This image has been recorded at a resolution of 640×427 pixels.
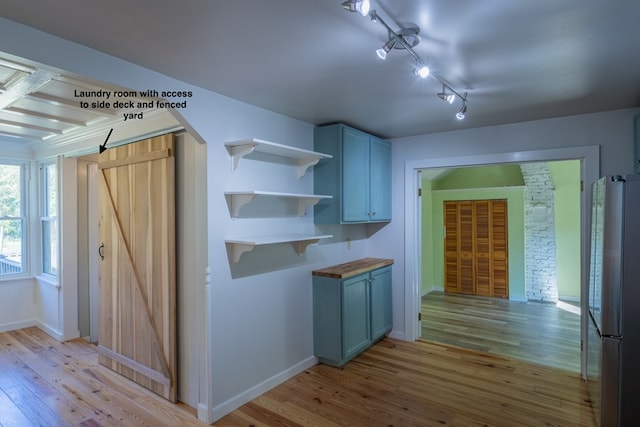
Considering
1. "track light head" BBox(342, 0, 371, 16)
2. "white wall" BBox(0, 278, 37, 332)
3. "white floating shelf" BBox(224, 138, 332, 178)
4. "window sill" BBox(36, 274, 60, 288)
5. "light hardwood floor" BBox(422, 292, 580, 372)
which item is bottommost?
"light hardwood floor" BBox(422, 292, 580, 372)

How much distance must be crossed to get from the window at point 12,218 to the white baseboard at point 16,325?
0.63 meters

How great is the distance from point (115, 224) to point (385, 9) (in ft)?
9.39

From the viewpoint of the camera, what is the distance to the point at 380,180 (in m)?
3.87

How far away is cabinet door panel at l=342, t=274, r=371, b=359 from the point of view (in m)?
3.27

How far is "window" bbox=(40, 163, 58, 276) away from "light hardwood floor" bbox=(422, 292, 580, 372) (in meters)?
4.64

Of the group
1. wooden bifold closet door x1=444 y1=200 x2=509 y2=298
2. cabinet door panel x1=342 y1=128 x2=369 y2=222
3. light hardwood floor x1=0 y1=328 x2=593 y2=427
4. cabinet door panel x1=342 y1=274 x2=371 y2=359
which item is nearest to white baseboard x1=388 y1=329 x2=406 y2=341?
light hardwood floor x1=0 y1=328 x2=593 y2=427

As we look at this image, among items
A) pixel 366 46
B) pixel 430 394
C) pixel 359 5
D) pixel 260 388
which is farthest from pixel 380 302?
pixel 359 5

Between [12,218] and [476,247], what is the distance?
7.16 meters

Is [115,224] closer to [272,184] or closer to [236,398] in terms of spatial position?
[272,184]

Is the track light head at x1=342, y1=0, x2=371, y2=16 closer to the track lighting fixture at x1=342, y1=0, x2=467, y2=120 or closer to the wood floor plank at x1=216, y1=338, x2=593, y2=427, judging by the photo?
the track lighting fixture at x1=342, y1=0, x2=467, y2=120

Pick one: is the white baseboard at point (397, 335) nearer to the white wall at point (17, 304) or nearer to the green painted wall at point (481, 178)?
the green painted wall at point (481, 178)

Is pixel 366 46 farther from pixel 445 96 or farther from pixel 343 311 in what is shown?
pixel 343 311

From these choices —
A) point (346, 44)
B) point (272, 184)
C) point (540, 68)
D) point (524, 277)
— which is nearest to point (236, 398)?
point (272, 184)

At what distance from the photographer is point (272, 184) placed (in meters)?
3.01
